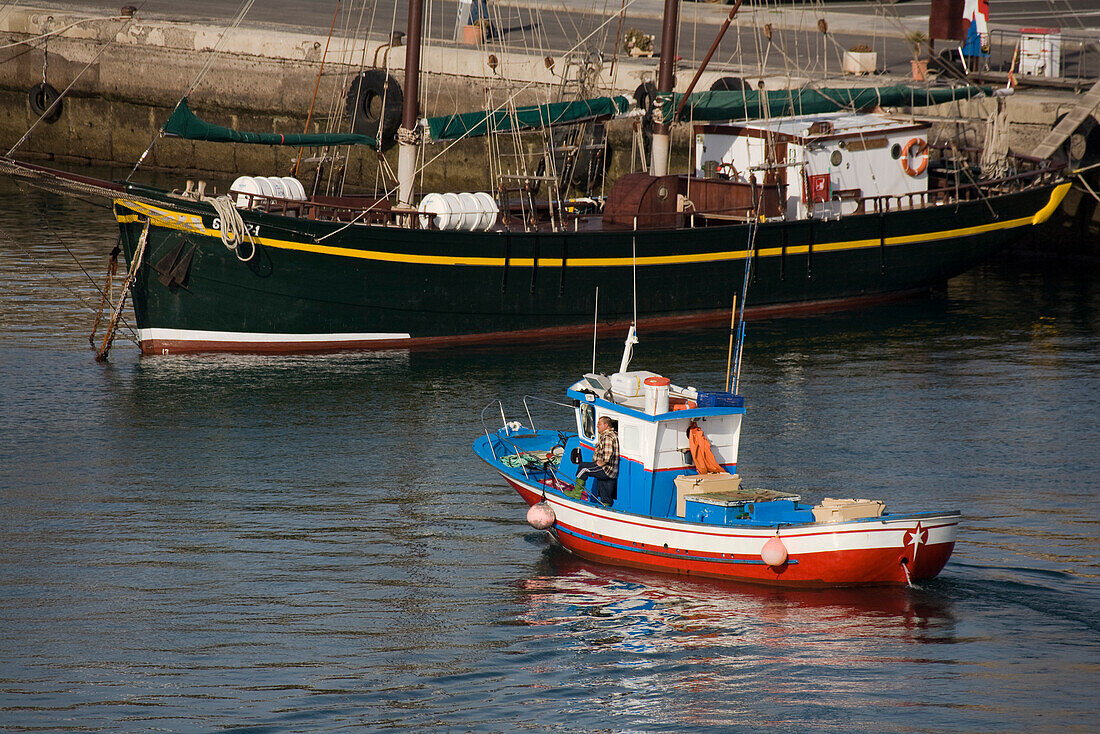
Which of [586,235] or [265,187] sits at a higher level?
[265,187]

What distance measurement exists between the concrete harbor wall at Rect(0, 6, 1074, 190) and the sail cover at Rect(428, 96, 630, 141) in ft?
26.5

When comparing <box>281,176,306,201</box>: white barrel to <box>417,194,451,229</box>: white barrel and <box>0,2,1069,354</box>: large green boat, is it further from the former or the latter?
<box>417,194,451,229</box>: white barrel

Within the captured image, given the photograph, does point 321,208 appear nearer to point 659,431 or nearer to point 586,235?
point 586,235

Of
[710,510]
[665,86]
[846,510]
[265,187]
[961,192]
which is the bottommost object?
[710,510]

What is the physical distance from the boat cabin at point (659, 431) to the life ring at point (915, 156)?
58.7 ft

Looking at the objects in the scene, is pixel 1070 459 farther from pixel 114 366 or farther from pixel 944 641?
pixel 114 366

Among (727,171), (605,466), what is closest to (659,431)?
(605,466)

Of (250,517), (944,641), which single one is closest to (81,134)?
(250,517)

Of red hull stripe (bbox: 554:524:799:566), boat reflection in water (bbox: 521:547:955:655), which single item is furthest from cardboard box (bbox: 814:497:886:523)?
boat reflection in water (bbox: 521:547:955:655)

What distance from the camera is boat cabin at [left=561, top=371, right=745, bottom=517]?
17.5 metres

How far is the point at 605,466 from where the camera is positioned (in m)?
17.9

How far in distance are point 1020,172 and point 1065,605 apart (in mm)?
22568

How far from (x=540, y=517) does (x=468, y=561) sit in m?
1.12

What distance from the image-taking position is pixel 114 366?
27234mm
